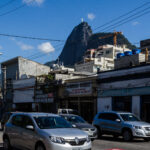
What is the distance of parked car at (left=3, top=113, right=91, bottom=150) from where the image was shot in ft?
29.4

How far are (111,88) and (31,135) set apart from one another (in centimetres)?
1868

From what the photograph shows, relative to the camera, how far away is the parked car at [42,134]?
8.97 m

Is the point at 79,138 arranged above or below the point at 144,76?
below

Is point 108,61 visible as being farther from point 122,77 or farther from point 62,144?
point 62,144

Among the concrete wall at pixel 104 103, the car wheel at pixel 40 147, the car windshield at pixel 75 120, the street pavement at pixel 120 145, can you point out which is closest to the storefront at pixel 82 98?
the concrete wall at pixel 104 103

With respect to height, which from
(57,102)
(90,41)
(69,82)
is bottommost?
(57,102)

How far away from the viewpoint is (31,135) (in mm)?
9875

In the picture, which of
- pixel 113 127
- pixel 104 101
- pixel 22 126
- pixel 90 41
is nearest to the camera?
pixel 22 126

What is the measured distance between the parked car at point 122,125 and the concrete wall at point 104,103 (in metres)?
9.19

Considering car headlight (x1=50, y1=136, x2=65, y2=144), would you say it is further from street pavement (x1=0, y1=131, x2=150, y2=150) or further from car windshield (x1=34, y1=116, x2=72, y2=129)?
street pavement (x1=0, y1=131, x2=150, y2=150)

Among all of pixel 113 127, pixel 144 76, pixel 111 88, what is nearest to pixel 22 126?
pixel 113 127

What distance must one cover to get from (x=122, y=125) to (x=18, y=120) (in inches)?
301

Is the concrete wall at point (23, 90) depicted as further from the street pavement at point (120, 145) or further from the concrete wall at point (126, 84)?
the street pavement at point (120, 145)

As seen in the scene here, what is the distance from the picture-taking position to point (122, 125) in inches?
666
